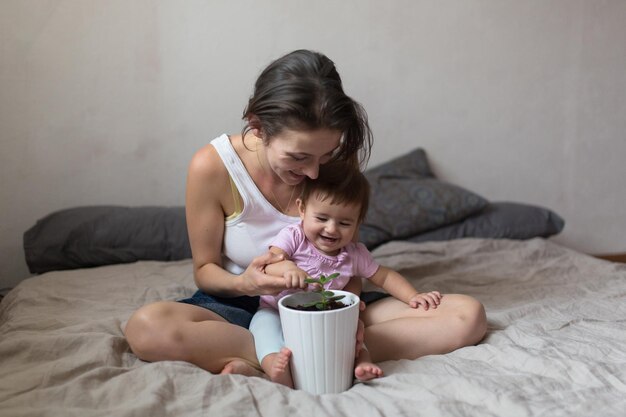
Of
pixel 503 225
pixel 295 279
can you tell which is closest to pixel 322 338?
pixel 295 279

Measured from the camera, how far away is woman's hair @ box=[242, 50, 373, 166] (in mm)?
1197

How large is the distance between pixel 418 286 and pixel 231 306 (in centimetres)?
66

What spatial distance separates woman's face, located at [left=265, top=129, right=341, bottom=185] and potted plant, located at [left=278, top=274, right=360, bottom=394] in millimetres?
236

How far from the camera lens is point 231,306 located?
1.41 m

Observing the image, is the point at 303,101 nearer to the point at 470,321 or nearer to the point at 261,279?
the point at 261,279

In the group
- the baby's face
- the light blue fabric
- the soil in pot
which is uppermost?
the baby's face

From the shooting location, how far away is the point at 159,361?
47.9 inches

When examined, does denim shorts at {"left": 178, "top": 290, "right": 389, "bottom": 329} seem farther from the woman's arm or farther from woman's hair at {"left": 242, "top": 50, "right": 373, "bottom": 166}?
woman's hair at {"left": 242, "top": 50, "right": 373, "bottom": 166}

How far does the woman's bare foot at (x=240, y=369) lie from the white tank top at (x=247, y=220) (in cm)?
29

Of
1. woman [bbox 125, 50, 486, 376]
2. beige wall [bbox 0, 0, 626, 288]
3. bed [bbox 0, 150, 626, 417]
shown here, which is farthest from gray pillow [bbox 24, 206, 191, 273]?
woman [bbox 125, 50, 486, 376]

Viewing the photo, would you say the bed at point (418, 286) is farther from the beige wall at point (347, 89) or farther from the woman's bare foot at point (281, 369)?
the beige wall at point (347, 89)

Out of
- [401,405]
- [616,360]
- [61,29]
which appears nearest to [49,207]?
[61,29]

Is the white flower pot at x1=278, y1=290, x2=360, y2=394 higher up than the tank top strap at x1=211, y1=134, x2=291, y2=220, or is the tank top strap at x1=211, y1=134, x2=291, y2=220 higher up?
the tank top strap at x1=211, y1=134, x2=291, y2=220

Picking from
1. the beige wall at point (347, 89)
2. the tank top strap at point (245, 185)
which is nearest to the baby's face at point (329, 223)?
the tank top strap at point (245, 185)
